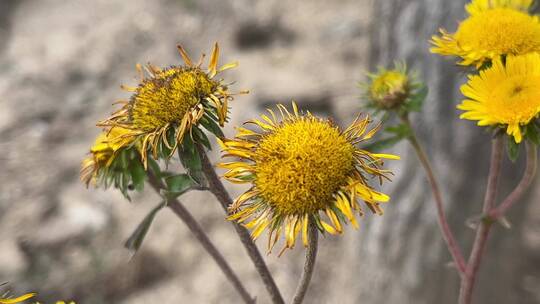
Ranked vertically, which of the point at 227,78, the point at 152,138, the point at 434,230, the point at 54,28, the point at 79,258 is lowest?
the point at 434,230

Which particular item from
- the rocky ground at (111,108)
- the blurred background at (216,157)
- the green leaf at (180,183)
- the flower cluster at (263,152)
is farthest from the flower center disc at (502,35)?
the rocky ground at (111,108)

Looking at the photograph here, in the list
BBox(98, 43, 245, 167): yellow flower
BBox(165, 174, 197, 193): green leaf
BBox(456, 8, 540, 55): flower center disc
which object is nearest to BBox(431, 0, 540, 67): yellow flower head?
BBox(456, 8, 540, 55): flower center disc

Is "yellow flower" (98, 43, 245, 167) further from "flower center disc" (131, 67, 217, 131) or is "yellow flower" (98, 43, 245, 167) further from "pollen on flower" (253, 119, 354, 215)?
"pollen on flower" (253, 119, 354, 215)

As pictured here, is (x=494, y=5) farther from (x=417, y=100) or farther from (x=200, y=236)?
(x=200, y=236)

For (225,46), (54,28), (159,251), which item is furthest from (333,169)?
(54,28)

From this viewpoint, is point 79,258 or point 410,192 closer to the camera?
point 410,192

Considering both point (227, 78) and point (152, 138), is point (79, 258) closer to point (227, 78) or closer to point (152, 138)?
point (227, 78)

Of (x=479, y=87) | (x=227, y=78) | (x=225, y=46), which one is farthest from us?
(x=225, y=46)
